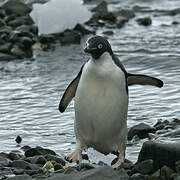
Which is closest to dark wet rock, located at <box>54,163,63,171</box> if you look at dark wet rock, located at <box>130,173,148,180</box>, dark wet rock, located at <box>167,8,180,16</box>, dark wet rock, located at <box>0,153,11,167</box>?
dark wet rock, located at <box>0,153,11,167</box>

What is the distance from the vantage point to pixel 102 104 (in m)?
5.94

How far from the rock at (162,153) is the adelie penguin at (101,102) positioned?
Result: 571 millimetres

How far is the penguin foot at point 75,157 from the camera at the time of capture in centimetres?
595

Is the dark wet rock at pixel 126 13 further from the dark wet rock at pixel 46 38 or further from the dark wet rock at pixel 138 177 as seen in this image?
the dark wet rock at pixel 138 177

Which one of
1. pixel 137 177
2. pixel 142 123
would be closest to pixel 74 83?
pixel 142 123

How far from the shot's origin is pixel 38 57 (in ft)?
36.3

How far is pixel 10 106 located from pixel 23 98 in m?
0.36

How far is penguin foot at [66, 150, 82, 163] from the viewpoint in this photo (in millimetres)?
5949

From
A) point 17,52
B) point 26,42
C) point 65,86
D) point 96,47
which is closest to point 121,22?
point 26,42

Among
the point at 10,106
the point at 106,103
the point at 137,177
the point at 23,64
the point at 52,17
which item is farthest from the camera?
the point at 52,17

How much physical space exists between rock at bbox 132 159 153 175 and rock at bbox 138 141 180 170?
6cm

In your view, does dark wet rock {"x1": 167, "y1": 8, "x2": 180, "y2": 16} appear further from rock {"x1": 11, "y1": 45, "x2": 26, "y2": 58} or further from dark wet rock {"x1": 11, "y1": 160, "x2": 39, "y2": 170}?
dark wet rock {"x1": 11, "y1": 160, "x2": 39, "y2": 170}

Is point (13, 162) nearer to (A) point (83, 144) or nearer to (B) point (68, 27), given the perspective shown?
(A) point (83, 144)

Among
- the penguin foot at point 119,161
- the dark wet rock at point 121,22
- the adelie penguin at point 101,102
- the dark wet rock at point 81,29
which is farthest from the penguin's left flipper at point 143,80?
the dark wet rock at point 121,22
